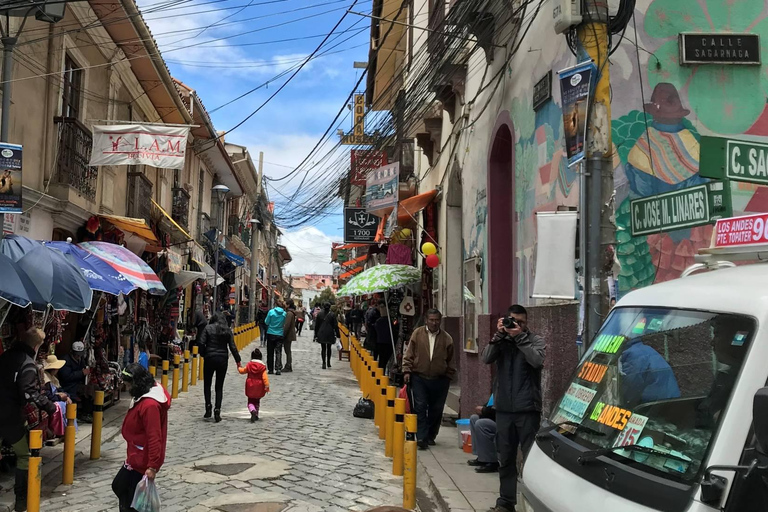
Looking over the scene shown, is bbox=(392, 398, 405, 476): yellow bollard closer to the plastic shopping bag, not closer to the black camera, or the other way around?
the black camera

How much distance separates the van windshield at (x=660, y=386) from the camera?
8.48ft

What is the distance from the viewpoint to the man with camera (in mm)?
6082

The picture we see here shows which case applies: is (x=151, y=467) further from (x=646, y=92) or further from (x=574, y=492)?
(x=646, y=92)

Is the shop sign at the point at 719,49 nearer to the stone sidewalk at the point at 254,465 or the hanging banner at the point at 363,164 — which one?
the stone sidewalk at the point at 254,465

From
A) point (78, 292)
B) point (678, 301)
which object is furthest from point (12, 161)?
point (678, 301)

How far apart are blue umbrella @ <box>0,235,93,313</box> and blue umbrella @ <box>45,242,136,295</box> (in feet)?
5.62

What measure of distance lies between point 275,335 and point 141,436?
39.8 feet

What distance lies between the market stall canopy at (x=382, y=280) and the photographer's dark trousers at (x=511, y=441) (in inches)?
308

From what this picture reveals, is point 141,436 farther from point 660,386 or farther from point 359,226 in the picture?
point 359,226

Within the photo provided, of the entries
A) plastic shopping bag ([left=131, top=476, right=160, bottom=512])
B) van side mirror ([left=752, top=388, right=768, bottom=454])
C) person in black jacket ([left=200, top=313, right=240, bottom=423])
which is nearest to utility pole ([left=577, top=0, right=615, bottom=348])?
van side mirror ([left=752, top=388, right=768, bottom=454])

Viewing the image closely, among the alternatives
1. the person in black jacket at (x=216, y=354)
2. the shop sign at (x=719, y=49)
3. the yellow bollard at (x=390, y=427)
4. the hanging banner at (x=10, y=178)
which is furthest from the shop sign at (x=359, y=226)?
the shop sign at (x=719, y=49)

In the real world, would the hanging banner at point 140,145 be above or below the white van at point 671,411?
above

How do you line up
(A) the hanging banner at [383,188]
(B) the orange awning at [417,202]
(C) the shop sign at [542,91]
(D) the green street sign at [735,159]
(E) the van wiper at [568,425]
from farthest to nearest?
(B) the orange awning at [417,202], (A) the hanging banner at [383,188], (C) the shop sign at [542,91], (D) the green street sign at [735,159], (E) the van wiper at [568,425]

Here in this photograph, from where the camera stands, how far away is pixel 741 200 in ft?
21.5
